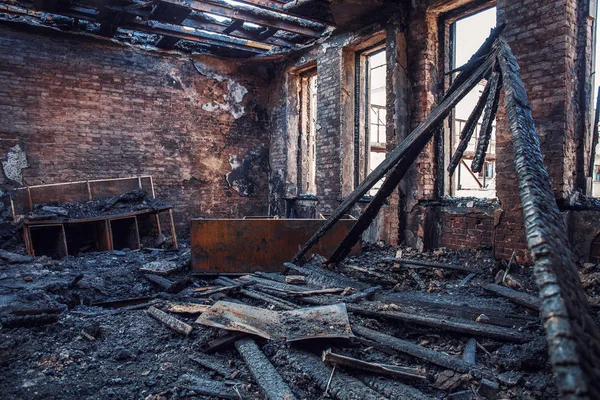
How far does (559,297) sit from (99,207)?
24.4 ft

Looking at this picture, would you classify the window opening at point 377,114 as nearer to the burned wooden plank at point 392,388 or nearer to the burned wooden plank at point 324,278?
the burned wooden plank at point 324,278

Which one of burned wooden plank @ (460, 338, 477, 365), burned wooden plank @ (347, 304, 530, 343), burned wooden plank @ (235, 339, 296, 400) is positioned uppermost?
burned wooden plank @ (347, 304, 530, 343)

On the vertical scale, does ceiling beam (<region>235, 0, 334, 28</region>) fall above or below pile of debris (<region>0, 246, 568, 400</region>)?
above

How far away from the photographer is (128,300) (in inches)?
162

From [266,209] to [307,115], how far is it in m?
2.51

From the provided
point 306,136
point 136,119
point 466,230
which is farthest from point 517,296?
point 136,119

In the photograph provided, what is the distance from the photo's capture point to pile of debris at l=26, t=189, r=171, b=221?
255 inches

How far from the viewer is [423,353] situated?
Result: 2.38 metres

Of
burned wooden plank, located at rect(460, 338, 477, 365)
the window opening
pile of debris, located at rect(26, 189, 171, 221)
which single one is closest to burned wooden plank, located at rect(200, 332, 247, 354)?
burned wooden plank, located at rect(460, 338, 477, 365)

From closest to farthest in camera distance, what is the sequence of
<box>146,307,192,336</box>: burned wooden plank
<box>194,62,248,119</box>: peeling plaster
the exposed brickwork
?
<box>146,307,192,336</box>: burned wooden plank < the exposed brickwork < <box>194,62,248,119</box>: peeling plaster

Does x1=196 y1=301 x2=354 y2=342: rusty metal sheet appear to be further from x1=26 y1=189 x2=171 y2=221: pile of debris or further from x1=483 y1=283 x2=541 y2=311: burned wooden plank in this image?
x1=26 y1=189 x2=171 y2=221: pile of debris

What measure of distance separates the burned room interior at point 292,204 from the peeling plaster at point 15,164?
0.19 feet

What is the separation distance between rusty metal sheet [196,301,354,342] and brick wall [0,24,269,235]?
5.96 meters

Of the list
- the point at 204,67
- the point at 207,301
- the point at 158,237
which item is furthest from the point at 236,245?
the point at 204,67
